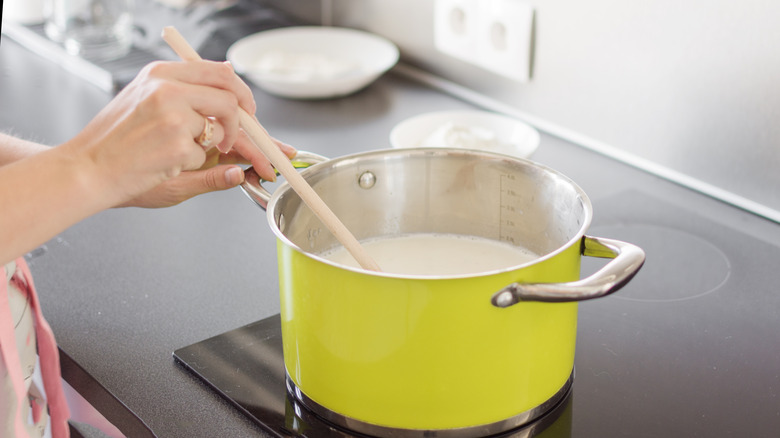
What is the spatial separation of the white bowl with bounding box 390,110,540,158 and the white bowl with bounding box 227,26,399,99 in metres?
0.22

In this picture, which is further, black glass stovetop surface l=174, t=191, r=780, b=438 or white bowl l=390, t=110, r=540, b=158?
white bowl l=390, t=110, r=540, b=158

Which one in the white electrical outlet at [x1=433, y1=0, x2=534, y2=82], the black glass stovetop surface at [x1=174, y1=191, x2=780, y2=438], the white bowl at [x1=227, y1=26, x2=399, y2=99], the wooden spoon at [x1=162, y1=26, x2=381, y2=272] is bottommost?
the black glass stovetop surface at [x1=174, y1=191, x2=780, y2=438]

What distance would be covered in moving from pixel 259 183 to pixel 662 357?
16.4 inches

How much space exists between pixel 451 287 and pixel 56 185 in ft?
0.98

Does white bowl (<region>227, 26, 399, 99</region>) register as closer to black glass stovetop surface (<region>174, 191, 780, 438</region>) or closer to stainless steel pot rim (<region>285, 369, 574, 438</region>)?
black glass stovetop surface (<region>174, 191, 780, 438</region>)

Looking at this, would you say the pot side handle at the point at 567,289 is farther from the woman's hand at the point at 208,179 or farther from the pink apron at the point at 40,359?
the pink apron at the point at 40,359

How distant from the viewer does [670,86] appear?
1.09 m

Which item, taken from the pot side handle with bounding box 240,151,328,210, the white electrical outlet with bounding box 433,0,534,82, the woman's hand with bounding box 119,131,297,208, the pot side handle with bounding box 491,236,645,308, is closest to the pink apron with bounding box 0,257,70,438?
the woman's hand with bounding box 119,131,297,208

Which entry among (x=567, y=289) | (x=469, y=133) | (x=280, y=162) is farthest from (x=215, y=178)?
(x=469, y=133)

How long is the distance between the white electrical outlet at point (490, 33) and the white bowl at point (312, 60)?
117mm

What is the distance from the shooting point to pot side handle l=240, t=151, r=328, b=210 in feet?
2.39

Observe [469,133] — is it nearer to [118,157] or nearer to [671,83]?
[671,83]

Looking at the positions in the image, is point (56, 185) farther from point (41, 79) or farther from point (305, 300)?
point (41, 79)

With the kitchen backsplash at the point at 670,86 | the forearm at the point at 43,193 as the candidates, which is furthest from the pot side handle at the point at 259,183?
the kitchen backsplash at the point at 670,86
